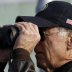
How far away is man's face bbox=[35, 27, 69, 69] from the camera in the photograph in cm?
484

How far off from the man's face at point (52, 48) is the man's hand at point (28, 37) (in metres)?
0.35

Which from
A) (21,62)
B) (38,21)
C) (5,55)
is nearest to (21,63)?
(21,62)

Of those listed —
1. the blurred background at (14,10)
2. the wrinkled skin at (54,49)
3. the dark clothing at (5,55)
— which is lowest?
the blurred background at (14,10)

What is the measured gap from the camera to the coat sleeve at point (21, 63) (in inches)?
171

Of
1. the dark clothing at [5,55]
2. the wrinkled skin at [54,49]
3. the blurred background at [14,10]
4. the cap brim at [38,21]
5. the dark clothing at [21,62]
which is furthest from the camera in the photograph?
the blurred background at [14,10]

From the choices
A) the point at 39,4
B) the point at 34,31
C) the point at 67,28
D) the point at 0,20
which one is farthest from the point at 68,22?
the point at 0,20

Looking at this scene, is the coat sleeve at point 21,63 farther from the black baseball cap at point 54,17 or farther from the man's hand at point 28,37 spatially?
the black baseball cap at point 54,17

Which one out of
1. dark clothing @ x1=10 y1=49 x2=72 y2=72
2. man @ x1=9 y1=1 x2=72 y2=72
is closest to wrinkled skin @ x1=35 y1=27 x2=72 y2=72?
man @ x1=9 y1=1 x2=72 y2=72

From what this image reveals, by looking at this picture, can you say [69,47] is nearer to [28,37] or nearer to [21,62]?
[28,37]

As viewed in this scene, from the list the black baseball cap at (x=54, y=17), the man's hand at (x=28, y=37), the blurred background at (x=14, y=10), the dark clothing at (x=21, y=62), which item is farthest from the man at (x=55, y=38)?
the blurred background at (x=14, y=10)

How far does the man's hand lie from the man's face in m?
0.35

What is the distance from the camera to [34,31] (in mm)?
4488

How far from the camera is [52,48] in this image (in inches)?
192

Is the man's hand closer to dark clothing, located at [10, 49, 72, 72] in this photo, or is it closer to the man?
dark clothing, located at [10, 49, 72, 72]
